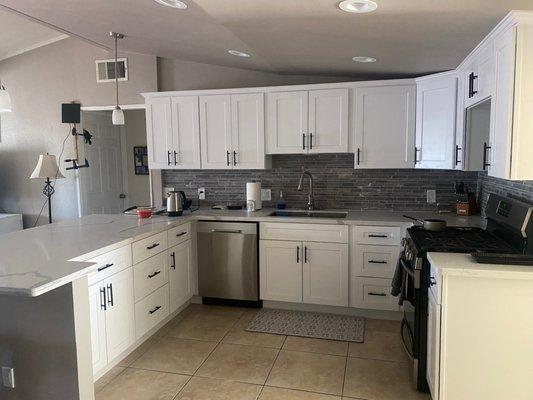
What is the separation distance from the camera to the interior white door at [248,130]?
4.04m

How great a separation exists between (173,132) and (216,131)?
470mm

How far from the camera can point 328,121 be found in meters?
3.88

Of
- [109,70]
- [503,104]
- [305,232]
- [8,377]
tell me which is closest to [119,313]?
[8,377]

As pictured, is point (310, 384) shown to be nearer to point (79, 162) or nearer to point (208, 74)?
point (208, 74)

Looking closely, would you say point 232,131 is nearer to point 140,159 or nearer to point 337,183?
point 337,183

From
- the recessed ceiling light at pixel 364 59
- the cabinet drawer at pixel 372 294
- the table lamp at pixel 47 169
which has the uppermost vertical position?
the recessed ceiling light at pixel 364 59

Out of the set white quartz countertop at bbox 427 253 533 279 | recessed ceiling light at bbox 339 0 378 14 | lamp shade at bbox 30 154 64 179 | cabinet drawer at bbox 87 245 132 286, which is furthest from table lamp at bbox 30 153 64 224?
white quartz countertop at bbox 427 253 533 279

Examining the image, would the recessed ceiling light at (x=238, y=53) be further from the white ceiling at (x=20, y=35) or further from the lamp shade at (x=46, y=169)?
the lamp shade at (x=46, y=169)

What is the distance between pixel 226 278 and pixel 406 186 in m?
2.00

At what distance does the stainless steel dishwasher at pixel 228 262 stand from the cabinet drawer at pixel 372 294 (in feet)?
3.00

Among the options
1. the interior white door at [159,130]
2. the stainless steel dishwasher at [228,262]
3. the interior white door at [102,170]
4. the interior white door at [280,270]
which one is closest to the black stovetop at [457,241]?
the interior white door at [280,270]

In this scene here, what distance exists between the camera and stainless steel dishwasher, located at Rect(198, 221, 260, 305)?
387 cm

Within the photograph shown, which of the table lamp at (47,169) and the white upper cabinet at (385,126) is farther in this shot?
the table lamp at (47,169)

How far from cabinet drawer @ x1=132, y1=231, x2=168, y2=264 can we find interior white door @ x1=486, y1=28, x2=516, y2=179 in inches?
95.5
